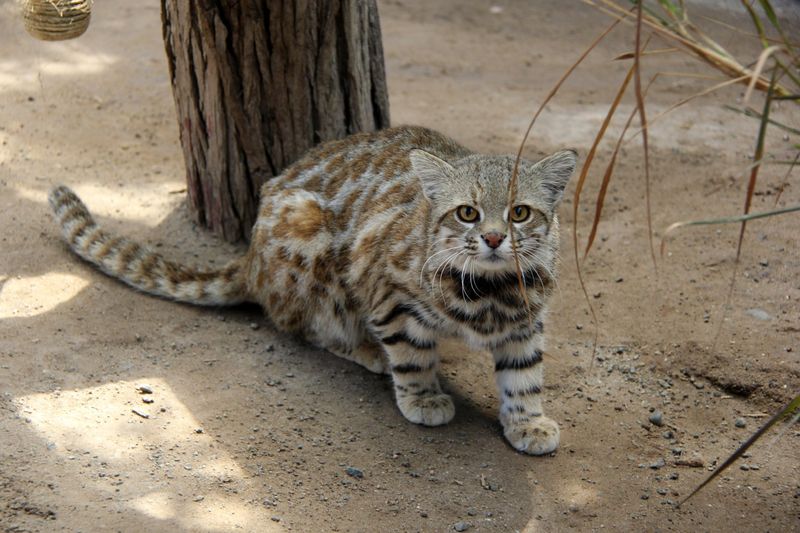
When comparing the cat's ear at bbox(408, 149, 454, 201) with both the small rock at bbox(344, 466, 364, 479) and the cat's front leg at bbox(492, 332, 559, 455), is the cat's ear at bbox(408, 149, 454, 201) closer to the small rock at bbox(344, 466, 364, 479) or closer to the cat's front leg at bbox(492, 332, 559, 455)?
the cat's front leg at bbox(492, 332, 559, 455)

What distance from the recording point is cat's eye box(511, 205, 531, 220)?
416 cm

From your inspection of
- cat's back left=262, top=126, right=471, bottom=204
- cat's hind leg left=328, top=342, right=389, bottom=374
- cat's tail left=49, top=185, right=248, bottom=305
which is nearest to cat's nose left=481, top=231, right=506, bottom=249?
cat's back left=262, top=126, right=471, bottom=204

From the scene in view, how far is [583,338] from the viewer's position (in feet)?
17.5

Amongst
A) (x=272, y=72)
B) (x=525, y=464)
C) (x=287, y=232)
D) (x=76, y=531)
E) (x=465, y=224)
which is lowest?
(x=525, y=464)

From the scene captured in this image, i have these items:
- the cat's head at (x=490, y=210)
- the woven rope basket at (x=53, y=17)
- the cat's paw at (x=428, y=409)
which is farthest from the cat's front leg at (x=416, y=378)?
the woven rope basket at (x=53, y=17)

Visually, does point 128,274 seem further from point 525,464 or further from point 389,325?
point 525,464

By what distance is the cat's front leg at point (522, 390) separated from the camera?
4473mm

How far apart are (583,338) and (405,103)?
3263mm

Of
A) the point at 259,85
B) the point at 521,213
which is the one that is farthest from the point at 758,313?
the point at 259,85

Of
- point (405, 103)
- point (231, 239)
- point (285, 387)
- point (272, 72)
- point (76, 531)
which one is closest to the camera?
point (76, 531)

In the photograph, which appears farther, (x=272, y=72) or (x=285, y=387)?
(x=272, y=72)

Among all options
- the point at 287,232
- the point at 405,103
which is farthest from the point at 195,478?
the point at 405,103

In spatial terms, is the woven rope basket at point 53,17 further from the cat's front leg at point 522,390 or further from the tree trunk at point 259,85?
the cat's front leg at point 522,390

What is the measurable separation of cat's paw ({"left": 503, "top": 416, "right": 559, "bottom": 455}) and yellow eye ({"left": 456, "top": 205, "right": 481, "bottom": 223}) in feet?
3.37
